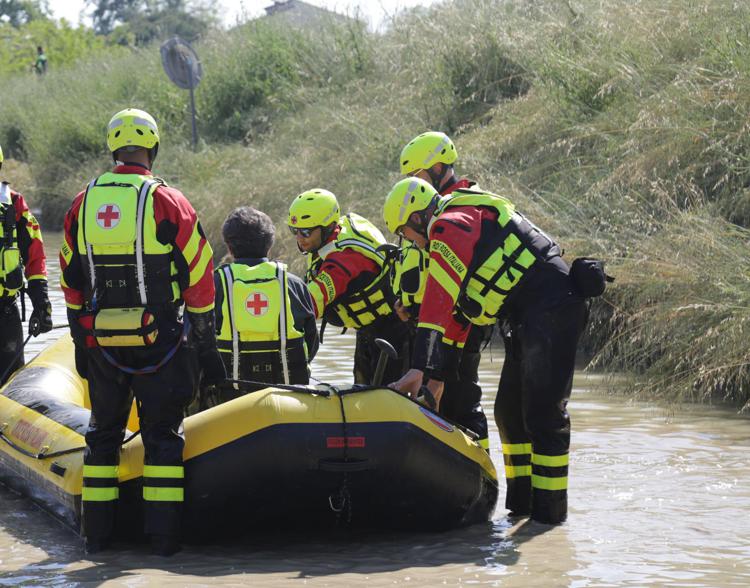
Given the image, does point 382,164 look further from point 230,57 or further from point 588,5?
point 230,57

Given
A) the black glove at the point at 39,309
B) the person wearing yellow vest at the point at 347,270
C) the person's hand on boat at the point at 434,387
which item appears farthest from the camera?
the black glove at the point at 39,309

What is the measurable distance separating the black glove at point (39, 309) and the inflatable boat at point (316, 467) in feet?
6.61

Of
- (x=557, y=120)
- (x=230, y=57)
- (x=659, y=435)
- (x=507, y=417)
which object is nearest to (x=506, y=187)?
(x=557, y=120)

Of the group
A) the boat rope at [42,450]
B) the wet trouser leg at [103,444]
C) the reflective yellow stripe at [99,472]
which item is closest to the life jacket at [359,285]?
the boat rope at [42,450]

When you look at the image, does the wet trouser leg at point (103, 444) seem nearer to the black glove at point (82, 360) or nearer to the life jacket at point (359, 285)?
the black glove at point (82, 360)

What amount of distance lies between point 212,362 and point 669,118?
632 cm

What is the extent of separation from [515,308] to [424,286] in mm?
589

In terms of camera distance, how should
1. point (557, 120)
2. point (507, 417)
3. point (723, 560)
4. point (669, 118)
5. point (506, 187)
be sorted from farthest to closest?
1. point (557, 120)
2. point (506, 187)
3. point (669, 118)
4. point (507, 417)
5. point (723, 560)

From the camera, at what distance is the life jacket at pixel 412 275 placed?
251 inches

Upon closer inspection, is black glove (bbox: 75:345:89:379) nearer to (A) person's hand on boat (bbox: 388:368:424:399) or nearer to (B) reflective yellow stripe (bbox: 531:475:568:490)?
(A) person's hand on boat (bbox: 388:368:424:399)

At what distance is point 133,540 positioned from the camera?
5707 mm

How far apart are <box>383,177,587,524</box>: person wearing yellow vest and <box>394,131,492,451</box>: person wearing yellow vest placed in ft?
1.26

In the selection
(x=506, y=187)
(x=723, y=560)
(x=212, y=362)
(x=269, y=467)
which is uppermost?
(x=506, y=187)

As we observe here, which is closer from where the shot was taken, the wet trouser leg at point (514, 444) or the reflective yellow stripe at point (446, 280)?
the reflective yellow stripe at point (446, 280)
